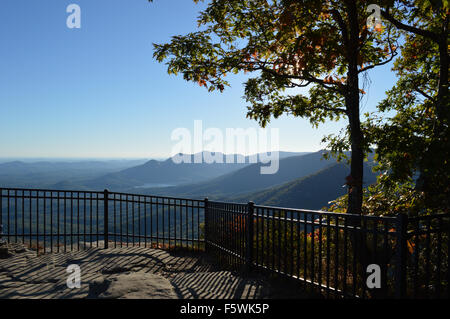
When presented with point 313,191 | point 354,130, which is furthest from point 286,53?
point 313,191

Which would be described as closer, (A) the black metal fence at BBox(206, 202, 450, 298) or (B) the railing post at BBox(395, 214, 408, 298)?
(B) the railing post at BBox(395, 214, 408, 298)

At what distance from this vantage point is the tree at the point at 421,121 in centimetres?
508

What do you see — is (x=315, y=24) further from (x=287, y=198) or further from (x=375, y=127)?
(x=287, y=198)

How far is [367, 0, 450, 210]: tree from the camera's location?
5.08 metres

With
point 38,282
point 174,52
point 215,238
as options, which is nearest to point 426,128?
point 215,238

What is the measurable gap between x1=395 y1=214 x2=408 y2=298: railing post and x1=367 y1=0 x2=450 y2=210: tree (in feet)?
5.75

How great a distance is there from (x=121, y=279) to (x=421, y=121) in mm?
6265

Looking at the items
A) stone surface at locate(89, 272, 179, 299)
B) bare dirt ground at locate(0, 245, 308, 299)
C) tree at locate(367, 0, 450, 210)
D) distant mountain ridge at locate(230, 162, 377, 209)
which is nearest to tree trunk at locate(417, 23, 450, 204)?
tree at locate(367, 0, 450, 210)

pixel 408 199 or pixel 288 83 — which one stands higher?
pixel 288 83

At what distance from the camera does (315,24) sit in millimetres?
7520

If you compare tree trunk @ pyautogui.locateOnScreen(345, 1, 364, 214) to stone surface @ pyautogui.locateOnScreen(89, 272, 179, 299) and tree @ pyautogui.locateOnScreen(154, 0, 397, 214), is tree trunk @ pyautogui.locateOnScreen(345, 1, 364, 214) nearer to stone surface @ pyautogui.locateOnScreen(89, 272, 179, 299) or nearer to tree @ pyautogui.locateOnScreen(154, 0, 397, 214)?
tree @ pyautogui.locateOnScreen(154, 0, 397, 214)

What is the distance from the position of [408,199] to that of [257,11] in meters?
5.48
